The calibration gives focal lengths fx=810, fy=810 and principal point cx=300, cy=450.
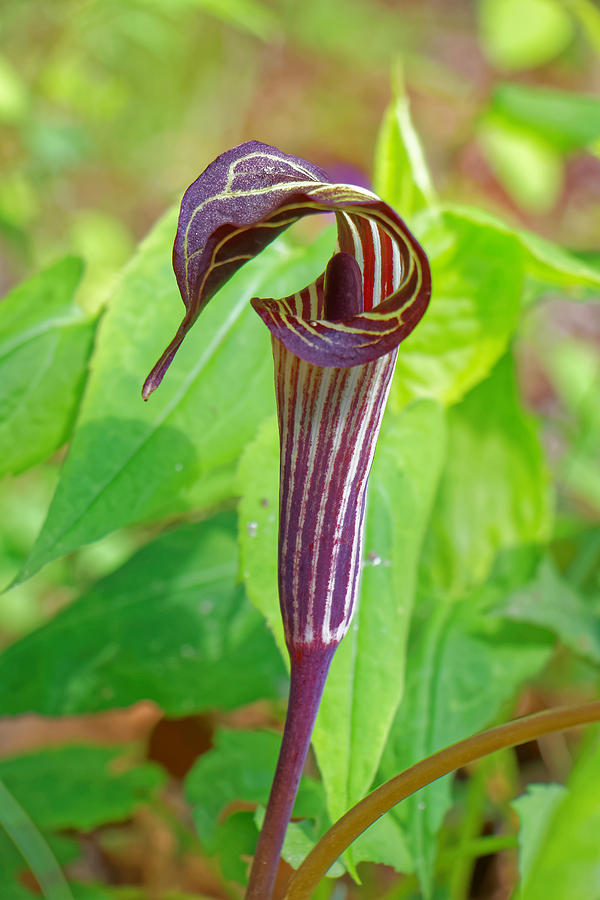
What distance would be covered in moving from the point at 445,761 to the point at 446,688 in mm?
277

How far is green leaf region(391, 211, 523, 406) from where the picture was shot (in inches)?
25.7

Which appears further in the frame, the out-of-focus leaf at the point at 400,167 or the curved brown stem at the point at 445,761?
the out-of-focus leaf at the point at 400,167

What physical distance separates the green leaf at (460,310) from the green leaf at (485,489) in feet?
0.64

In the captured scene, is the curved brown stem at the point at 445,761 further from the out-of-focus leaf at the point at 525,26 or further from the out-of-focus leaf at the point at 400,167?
the out-of-focus leaf at the point at 525,26

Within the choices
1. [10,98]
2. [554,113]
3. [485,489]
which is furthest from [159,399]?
[10,98]

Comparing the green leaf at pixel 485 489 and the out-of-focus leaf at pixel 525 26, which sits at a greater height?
the out-of-focus leaf at pixel 525 26

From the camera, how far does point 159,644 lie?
811mm

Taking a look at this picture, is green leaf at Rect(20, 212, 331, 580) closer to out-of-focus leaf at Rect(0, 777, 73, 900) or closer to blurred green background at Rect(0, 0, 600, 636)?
blurred green background at Rect(0, 0, 600, 636)

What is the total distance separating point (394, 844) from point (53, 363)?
42 centimetres

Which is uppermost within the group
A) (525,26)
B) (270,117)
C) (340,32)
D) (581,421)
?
(340,32)

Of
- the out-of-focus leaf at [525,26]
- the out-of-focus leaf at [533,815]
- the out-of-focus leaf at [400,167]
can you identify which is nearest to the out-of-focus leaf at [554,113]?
the out-of-focus leaf at [400,167]

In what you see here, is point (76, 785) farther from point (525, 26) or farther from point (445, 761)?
point (525, 26)

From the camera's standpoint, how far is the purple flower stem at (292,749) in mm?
438

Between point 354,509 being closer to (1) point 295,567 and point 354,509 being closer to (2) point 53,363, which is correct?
→ (1) point 295,567
